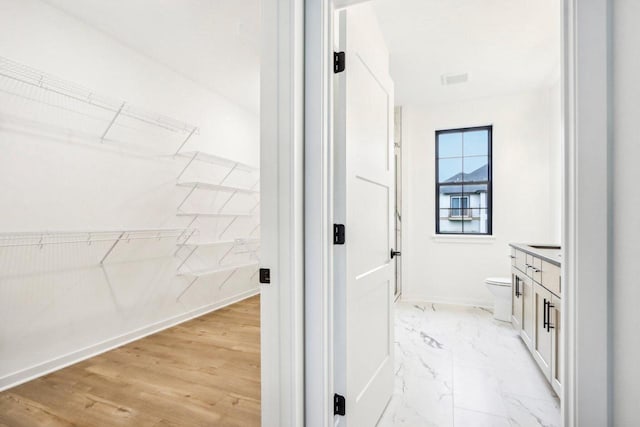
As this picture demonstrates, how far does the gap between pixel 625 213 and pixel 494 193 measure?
144 inches

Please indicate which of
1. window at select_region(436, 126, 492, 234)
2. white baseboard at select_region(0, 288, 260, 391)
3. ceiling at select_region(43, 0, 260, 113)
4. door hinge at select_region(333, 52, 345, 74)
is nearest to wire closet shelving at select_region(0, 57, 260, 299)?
white baseboard at select_region(0, 288, 260, 391)

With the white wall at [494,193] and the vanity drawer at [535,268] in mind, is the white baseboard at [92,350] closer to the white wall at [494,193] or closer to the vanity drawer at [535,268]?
the white wall at [494,193]

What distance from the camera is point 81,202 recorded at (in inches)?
108

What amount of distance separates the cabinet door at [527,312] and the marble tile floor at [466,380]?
0.39 ft

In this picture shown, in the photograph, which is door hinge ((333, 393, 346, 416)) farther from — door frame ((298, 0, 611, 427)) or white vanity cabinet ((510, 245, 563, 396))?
white vanity cabinet ((510, 245, 563, 396))

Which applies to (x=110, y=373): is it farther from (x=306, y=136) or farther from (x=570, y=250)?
(x=570, y=250)

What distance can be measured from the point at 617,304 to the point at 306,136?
1170 mm

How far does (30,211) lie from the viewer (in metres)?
2.42

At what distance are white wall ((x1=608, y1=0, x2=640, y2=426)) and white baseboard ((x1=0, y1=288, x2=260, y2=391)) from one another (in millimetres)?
3223

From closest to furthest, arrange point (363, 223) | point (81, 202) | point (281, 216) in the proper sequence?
point (281, 216) < point (363, 223) < point (81, 202)

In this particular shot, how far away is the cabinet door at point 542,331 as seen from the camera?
7.40 ft

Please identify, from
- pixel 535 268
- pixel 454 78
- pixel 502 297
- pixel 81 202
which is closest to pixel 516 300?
pixel 502 297

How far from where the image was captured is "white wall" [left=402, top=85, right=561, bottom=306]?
4.12 meters

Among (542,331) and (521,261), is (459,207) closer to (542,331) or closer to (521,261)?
(521,261)
